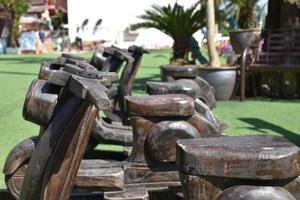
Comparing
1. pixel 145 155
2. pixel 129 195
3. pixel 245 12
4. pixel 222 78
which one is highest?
pixel 245 12

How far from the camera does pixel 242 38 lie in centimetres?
1012

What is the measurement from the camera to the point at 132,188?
3.59 meters

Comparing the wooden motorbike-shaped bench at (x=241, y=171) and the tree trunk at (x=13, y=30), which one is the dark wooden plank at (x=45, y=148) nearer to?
the wooden motorbike-shaped bench at (x=241, y=171)

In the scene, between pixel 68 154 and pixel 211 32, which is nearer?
pixel 68 154

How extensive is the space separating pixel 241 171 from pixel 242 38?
8.37 m

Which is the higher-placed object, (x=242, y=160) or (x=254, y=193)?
(x=242, y=160)

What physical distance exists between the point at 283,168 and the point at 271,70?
26.1ft

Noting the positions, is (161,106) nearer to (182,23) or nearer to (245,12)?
(182,23)

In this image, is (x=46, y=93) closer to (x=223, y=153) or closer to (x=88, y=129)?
(x=88, y=129)

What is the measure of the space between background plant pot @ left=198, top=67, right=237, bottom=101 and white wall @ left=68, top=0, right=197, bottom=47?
78.4 feet

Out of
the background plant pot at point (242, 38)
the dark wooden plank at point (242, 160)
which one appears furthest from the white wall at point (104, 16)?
the dark wooden plank at point (242, 160)

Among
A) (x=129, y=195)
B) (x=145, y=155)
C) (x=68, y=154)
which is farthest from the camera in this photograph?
(x=145, y=155)

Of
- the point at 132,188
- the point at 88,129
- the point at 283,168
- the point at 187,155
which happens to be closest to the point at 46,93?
the point at 132,188

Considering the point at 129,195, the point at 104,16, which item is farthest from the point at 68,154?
the point at 104,16
